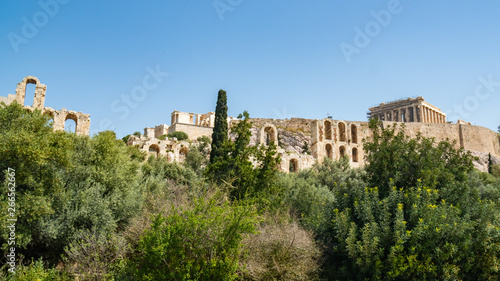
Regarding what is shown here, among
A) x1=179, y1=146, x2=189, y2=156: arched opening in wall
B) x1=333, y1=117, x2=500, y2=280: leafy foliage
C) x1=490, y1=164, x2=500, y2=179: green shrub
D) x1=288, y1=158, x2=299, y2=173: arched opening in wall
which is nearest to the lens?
x1=333, y1=117, x2=500, y2=280: leafy foliage

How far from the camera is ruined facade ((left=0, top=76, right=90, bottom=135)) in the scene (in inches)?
1282

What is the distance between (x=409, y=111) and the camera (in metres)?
62.9

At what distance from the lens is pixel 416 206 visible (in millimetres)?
10359

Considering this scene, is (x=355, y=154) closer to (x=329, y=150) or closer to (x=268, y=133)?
(x=329, y=150)

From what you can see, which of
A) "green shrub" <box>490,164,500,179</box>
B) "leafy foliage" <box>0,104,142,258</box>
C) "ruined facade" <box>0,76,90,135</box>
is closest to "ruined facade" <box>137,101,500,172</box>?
"green shrub" <box>490,164,500,179</box>

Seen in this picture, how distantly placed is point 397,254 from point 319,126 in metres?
33.8

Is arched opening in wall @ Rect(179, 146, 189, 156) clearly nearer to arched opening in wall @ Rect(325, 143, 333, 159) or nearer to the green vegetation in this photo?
arched opening in wall @ Rect(325, 143, 333, 159)

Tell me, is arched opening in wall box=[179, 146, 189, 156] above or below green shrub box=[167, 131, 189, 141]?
below

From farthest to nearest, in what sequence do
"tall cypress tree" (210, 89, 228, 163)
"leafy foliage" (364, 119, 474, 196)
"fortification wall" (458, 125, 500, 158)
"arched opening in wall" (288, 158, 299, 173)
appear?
"fortification wall" (458, 125, 500, 158)
"arched opening in wall" (288, 158, 299, 173)
"tall cypress tree" (210, 89, 228, 163)
"leafy foliage" (364, 119, 474, 196)

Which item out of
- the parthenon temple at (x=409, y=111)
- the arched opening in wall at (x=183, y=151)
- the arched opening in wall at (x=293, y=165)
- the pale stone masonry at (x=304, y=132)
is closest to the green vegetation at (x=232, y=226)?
the pale stone masonry at (x=304, y=132)

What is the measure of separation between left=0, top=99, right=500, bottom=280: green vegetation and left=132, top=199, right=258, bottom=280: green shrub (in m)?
0.03

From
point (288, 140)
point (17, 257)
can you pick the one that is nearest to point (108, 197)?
point (17, 257)

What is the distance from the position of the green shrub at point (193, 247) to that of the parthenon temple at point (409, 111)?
186 feet

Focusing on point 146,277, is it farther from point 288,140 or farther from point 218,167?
point 288,140
